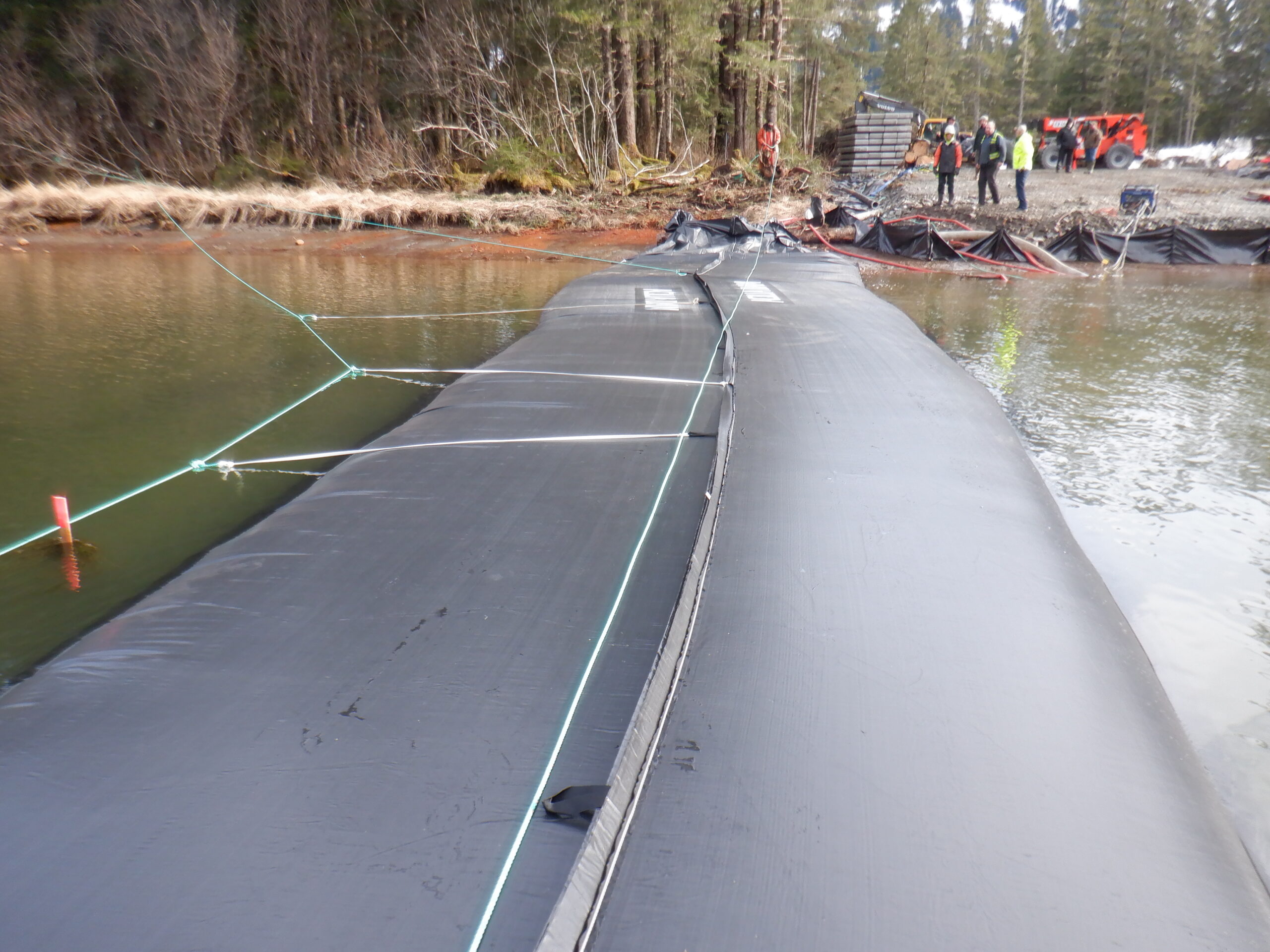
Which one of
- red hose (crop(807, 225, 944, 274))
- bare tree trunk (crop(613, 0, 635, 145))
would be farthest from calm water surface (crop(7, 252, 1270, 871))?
bare tree trunk (crop(613, 0, 635, 145))

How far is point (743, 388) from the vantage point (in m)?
3.48

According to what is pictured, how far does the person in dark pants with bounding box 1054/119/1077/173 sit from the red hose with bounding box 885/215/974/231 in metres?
7.38

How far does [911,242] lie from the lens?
398 inches

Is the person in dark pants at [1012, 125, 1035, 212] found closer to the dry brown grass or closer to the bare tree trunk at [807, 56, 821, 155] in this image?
the dry brown grass

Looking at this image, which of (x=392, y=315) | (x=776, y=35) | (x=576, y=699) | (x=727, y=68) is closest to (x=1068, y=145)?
(x=776, y=35)

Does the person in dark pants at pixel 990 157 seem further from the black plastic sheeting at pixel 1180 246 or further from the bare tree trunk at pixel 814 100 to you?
the bare tree trunk at pixel 814 100

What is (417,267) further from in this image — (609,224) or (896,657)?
(896,657)

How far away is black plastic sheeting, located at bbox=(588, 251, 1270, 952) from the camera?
114cm

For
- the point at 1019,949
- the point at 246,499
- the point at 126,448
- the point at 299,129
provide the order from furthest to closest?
1. the point at 299,129
2. the point at 126,448
3. the point at 246,499
4. the point at 1019,949

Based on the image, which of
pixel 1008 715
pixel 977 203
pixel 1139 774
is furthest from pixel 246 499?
pixel 977 203

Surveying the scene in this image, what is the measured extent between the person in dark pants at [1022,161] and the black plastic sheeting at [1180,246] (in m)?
1.51

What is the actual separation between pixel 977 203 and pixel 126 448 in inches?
449

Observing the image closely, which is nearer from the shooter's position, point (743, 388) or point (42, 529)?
point (42, 529)

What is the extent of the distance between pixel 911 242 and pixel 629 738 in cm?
989
